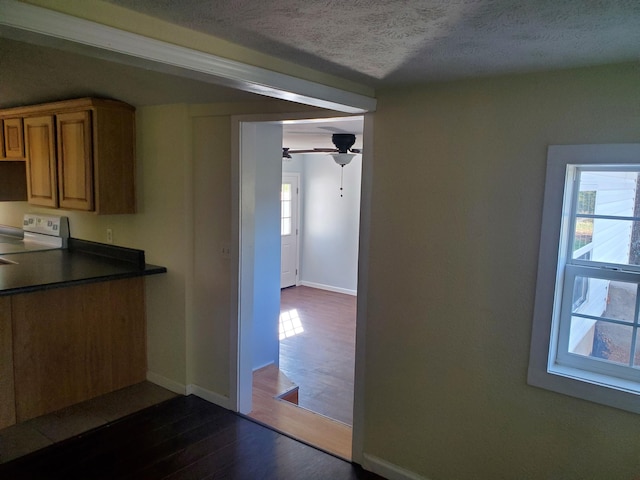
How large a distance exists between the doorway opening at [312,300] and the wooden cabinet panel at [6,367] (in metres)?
1.40

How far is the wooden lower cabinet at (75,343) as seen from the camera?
2.98 meters

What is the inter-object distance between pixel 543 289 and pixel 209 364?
2.28 metres

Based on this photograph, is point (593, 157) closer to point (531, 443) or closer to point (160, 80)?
point (531, 443)

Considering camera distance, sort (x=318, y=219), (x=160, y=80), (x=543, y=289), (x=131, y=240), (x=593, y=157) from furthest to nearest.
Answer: (x=318, y=219)
(x=131, y=240)
(x=160, y=80)
(x=543, y=289)
(x=593, y=157)

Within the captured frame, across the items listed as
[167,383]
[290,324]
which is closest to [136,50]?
[167,383]

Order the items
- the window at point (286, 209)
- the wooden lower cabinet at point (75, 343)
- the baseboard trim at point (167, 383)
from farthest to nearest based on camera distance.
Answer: the window at point (286, 209)
the baseboard trim at point (167, 383)
the wooden lower cabinet at point (75, 343)

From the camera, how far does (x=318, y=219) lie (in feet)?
26.5

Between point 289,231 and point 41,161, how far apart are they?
15.7 feet

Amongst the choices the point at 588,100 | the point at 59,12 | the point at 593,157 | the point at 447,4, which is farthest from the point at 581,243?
the point at 59,12

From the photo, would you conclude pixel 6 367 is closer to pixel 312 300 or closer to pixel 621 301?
pixel 621 301

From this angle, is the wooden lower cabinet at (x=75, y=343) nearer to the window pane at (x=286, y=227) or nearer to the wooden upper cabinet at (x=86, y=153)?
the wooden upper cabinet at (x=86, y=153)

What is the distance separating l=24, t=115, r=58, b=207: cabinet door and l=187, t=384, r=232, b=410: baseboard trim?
1.73m

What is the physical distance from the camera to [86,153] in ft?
10.6

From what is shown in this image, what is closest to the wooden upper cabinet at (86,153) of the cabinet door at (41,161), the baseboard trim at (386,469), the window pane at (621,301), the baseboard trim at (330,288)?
the cabinet door at (41,161)
